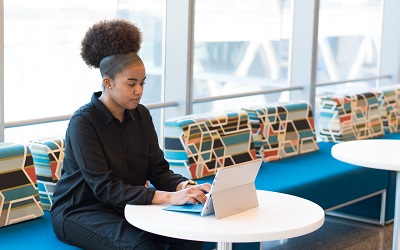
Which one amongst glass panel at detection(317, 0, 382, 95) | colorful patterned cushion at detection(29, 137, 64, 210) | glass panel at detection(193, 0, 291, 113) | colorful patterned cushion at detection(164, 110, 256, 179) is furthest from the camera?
glass panel at detection(317, 0, 382, 95)

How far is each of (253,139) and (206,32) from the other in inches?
61.8

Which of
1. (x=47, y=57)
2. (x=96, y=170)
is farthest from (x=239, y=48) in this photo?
(x=96, y=170)

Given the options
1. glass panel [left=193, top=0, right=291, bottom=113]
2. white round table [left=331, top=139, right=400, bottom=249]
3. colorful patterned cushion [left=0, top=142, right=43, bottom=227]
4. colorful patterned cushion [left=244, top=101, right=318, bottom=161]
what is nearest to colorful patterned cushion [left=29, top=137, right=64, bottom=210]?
colorful patterned cushion [left=0, top=142, right=43, bottom=227]

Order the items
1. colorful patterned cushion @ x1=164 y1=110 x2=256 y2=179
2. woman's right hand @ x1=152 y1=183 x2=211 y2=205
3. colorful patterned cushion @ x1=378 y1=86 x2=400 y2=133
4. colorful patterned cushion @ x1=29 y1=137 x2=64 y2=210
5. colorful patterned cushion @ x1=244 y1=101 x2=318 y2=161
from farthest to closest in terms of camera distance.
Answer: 1. colorful patterned cushion @ x1=378 y1=86 x2=400 y2=133
2. colorful patterned cushion @ x1=244 y1=101 x2=318 y2=161
3. colorful patterned cushion @ x1=164 y1=110 x2=256 y2=179
4. colorful patterned cushion @ x1=29 y1=137 x2=64 y2=210
5. woman's right hand @ x1=152 y1=183 x2=211 y2=205

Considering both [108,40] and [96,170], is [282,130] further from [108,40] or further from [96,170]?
[96,170]

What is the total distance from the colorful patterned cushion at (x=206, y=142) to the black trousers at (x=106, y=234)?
1.27 m

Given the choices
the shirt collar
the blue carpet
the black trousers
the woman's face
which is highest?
the woman's face

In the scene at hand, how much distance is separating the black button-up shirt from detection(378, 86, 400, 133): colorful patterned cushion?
3.59 metres

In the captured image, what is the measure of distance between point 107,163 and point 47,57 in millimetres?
1999

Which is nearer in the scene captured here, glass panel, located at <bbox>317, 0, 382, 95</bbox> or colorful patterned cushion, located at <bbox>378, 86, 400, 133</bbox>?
colorful patterned cushion, located at <bbox>378, 86, 400, 133</bbox>

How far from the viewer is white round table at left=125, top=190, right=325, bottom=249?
2.62 meters

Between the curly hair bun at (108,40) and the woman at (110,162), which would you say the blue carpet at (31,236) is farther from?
the curly hair bun at (108,40)

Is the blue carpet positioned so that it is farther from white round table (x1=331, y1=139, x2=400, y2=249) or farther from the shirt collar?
white round table (x1=331, y1=139, x2=400, y2=249)

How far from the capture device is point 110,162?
10.5ft
